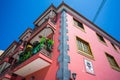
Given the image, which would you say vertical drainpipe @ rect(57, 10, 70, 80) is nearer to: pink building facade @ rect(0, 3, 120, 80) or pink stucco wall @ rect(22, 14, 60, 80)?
pink building facade @ rect(0, 3, 120, 80)

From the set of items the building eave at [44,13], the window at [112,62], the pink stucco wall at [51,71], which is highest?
the building eave at [44,13]

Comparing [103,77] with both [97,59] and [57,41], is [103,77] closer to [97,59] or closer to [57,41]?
[97,59]

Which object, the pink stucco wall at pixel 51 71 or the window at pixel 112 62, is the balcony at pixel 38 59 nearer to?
the pink stucco wall at pixel 51 71

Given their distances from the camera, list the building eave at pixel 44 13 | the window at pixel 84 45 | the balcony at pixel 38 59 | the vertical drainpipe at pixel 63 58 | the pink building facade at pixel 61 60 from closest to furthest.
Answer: the vertical drainpipe at pixel 63 58 → the pink building facade at pixel 61 60 → the balcony at pixel 38 59 → the window at pixel 84 45 → the building eave at pixel 44 13

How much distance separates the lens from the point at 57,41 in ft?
24.9

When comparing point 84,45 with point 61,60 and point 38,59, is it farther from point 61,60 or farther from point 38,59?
point 38,59

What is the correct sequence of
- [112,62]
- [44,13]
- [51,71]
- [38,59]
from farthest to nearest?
1. [44,13]
2. [112,62]
3. [38,59]
4. [51,71]

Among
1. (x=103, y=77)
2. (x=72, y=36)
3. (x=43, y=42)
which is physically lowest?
(x=103, y=77)

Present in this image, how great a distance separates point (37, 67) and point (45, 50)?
1288 millimetres

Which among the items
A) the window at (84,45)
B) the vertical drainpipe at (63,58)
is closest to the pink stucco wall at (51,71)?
the vertical drainpipe at (63,58)

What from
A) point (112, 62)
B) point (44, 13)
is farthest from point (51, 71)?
point (44, 13)

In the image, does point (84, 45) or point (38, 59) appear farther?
point (84, 45)

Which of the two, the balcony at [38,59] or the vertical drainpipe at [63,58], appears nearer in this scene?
the vertical drainpipe at [63,58]

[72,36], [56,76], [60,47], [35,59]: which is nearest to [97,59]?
[72,36]
